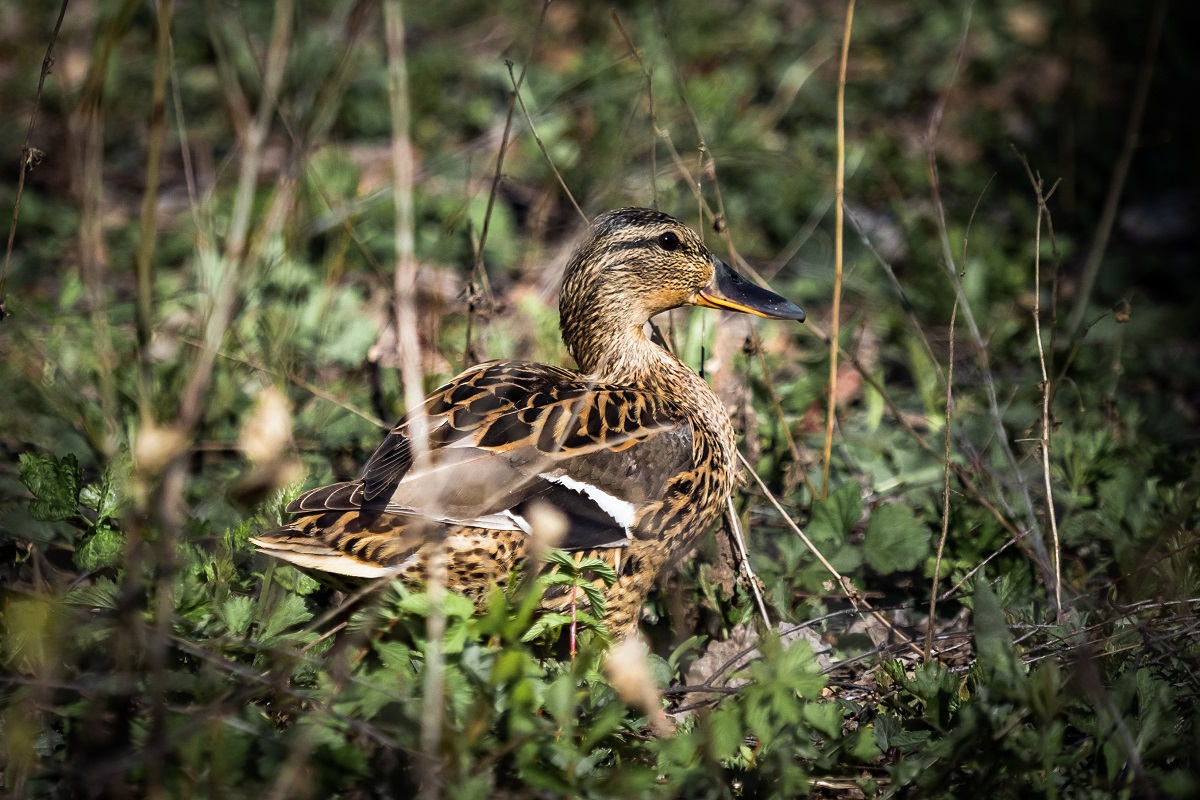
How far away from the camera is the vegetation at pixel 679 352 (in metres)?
2.47

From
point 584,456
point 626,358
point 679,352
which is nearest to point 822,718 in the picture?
point 584,456

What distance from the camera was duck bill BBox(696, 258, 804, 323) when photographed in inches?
151

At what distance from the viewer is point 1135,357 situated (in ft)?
16.1

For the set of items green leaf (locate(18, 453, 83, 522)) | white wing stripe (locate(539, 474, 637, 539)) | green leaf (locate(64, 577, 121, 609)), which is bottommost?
green leaf (locate(64, 577, 121, 609))

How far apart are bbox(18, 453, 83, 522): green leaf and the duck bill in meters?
2.16

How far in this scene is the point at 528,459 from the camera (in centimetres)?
320

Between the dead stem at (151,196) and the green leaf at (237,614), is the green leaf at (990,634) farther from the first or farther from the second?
the dead stem at (151,196)

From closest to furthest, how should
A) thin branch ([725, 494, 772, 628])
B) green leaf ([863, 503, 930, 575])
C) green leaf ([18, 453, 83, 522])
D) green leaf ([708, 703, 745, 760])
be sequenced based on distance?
green leaf ([708, 703, 745, 760]) → green leaf ([18, 453, 83, 522]) → thin branch ([725, 494, 772, 628]) → green leaf ([863, 503, 930, 575])

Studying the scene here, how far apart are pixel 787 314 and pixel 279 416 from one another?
2242 mm

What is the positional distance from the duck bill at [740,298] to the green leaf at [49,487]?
7.08 ft

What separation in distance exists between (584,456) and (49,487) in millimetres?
1564

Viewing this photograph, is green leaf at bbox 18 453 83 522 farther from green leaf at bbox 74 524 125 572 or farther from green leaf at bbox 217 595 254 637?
green leaf at bbox 217 595 254 637

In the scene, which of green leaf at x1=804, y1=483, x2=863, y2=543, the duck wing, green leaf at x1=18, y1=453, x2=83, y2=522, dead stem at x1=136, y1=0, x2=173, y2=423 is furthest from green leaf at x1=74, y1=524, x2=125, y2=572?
green leaf at x1=804, y1=483, x2=863, y2=543

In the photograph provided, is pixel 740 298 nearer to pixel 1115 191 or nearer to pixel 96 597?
pixel 1115 191
